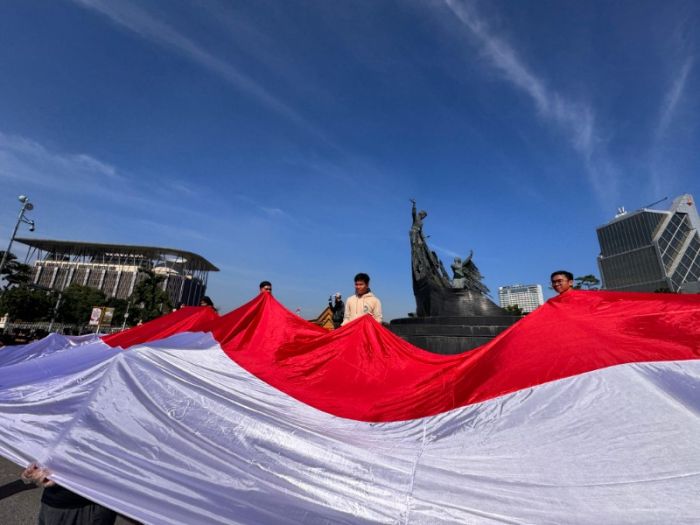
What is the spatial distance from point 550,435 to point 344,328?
232 centimetres

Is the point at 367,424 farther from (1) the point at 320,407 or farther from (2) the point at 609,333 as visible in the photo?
(2) the point at 609,333

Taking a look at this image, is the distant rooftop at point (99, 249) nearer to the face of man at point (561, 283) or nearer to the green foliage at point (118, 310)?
the green foliage at point (118, 310)

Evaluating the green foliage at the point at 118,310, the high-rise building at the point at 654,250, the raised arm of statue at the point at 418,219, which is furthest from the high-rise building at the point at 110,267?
the high-rise building at the point at 654,250

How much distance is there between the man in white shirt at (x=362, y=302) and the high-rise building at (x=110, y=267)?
100m

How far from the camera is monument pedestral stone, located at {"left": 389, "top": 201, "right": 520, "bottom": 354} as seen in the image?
7199 mm

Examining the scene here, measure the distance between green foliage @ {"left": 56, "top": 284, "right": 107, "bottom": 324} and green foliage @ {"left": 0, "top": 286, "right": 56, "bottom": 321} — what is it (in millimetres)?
2979

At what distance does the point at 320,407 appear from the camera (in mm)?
2781

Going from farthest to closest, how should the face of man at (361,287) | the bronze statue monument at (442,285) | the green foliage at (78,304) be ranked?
the green foliage at (78,304)
the bronze statue monument at (442,285)
the face of man at (361,287)

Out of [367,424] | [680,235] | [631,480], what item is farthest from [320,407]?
[680,235]

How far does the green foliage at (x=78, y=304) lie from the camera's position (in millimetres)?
54312

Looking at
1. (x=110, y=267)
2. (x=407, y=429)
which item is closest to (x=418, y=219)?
(x=407, y=429)

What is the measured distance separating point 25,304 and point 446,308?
57.9 m

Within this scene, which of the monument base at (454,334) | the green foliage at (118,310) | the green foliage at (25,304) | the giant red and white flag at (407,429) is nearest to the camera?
the giant red and white flag at (407,429)

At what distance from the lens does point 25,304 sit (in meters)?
44.1
